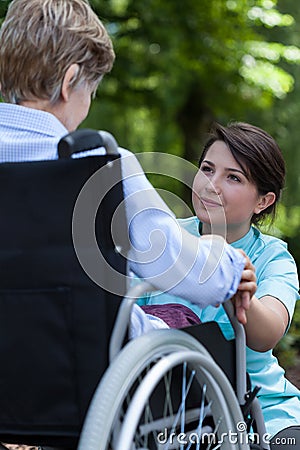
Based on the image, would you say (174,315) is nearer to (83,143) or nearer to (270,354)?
(270,354)

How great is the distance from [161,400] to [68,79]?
0.78 meters

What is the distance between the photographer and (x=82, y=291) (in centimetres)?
166

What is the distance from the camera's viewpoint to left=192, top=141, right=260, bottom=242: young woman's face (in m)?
2.54

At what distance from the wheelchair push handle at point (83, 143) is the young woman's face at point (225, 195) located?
88 centimetres

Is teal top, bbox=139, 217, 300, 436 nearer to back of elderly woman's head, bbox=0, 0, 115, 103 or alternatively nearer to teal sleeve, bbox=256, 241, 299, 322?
teal sleeve, bbox=256, 241, 299, 322

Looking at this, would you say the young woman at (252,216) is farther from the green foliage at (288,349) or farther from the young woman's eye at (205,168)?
the green foliage at (288,349)

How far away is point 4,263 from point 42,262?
0.10 metres

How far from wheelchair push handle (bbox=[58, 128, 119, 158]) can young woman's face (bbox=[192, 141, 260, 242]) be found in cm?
88

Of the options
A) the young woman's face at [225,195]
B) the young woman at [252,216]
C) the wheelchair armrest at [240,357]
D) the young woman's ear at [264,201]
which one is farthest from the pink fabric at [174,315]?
the young woman's ear at [264,201]

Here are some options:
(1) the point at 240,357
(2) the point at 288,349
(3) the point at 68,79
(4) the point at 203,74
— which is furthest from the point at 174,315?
(4) the point at 203,74

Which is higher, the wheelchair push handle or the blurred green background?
the wheelchair push handle

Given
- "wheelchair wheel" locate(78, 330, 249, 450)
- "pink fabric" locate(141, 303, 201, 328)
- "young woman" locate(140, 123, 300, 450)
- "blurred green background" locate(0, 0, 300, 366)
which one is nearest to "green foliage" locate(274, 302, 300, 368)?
"blurred green background" locate(0, 0, 300, 366)

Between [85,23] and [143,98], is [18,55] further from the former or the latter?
[143,98]

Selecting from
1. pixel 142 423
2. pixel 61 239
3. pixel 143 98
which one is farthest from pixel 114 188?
pixel 143 98
